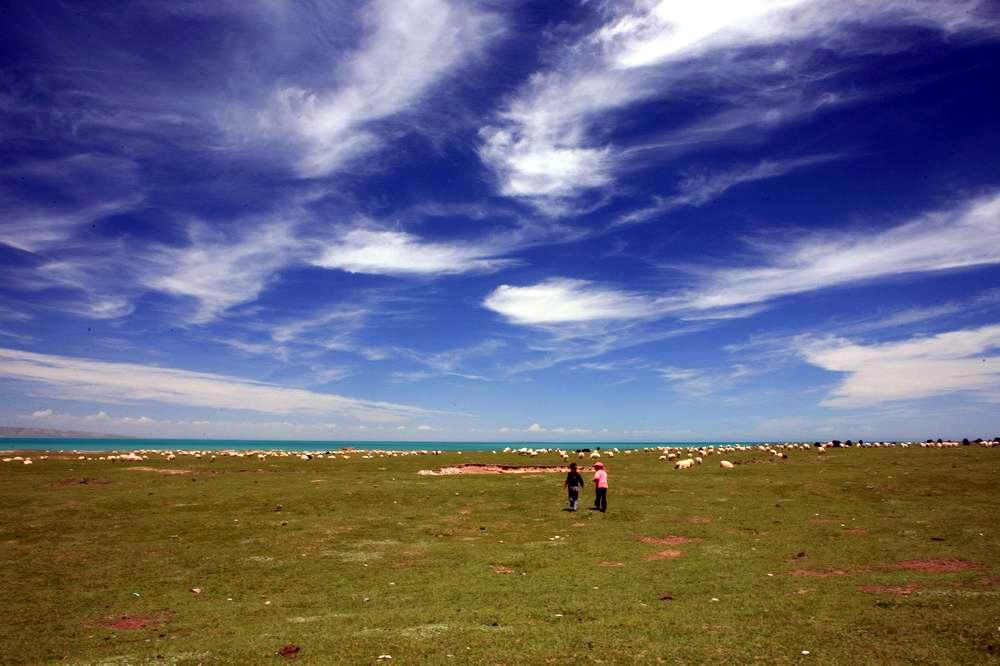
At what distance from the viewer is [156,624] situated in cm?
1495

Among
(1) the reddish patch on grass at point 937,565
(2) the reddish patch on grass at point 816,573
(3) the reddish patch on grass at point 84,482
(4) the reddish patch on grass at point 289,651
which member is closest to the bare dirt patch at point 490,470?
(3) the reddish patch on grass at point 84,482

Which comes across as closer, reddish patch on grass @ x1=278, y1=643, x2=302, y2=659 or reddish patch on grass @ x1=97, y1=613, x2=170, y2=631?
reddish patch on grass @ x1=278, y1=643, x2=302, y2=659

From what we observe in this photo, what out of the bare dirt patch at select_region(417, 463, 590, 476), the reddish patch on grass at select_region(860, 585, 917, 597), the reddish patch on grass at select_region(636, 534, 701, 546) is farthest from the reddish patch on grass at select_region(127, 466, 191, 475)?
the reddish patch on grass at select_region(860, 585, 917, 597)

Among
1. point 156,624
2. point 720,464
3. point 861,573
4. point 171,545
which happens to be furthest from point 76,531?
point 720,464

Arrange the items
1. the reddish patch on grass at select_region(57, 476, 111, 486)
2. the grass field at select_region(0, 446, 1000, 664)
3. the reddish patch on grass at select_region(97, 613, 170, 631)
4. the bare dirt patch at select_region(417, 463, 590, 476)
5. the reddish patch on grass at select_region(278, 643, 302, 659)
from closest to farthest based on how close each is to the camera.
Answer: the reddish patch on grass at select_region(278, 643, 302, 659), the grass field at select_region(0, 446, 1000, 664), the reddish patch on grass at select_region(97, 613, 170, 631), the reddish patch on grass at select_region(57, 476, 111, 486), the bare dirt patch at select_region(417, 463, 590, 476)

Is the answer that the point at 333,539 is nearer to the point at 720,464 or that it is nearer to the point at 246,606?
the point at 246,606

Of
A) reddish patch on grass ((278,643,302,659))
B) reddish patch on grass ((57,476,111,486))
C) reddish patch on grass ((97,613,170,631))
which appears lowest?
reddish patch on grass ((97,613,170,631))

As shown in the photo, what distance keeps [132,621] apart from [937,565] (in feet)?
82.4

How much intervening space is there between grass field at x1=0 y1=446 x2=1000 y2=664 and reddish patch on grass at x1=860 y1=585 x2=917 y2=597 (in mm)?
50

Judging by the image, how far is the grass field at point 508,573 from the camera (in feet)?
41.0

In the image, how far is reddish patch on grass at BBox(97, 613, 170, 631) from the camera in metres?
14.7

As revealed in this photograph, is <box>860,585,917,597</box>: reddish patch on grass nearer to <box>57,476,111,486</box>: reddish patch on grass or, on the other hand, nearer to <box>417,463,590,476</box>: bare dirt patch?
<box>417,463,590,476</box>: bare dirt patch

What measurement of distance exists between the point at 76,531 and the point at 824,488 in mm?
41750

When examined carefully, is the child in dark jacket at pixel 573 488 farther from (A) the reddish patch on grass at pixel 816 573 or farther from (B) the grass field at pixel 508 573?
(A) the reddish patch on grass at pixel 816 573
